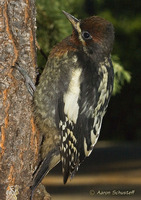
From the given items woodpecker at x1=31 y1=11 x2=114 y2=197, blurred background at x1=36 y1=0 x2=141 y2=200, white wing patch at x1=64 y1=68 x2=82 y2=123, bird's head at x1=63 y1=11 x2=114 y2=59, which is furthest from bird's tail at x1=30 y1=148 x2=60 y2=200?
blurred background at x1=36 y1=0 x2=141 y2=200

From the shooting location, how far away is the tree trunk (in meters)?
3.82

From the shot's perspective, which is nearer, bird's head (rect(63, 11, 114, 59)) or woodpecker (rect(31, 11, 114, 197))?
woodpecker (rect(31, 11, 114, 197))

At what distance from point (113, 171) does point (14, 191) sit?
28.2 feet

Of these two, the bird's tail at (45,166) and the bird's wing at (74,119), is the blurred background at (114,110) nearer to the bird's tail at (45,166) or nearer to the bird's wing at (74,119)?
the bird's wing at (74,119)

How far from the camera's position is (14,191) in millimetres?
3873

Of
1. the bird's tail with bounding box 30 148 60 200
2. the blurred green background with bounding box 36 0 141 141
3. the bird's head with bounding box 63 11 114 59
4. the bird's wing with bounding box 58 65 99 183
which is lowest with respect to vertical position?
the blurred green background with bounding box 36 0 141 141

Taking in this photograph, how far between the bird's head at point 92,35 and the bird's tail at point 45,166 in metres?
0.77

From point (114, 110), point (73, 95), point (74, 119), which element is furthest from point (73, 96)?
point (114, 110)

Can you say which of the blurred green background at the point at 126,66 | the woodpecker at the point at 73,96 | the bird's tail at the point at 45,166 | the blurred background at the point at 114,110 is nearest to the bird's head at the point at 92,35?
the woodpecker at the point at 73,96

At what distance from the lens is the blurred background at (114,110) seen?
6.66 m

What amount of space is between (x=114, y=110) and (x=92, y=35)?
547 inches

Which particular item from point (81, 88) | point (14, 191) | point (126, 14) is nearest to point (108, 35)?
point (81, 88)

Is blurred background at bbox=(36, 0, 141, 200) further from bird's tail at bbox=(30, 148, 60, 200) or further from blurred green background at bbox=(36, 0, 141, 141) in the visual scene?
bird's tail at bbox=(30, 148, 60, 200)

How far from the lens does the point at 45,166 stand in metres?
4.18
